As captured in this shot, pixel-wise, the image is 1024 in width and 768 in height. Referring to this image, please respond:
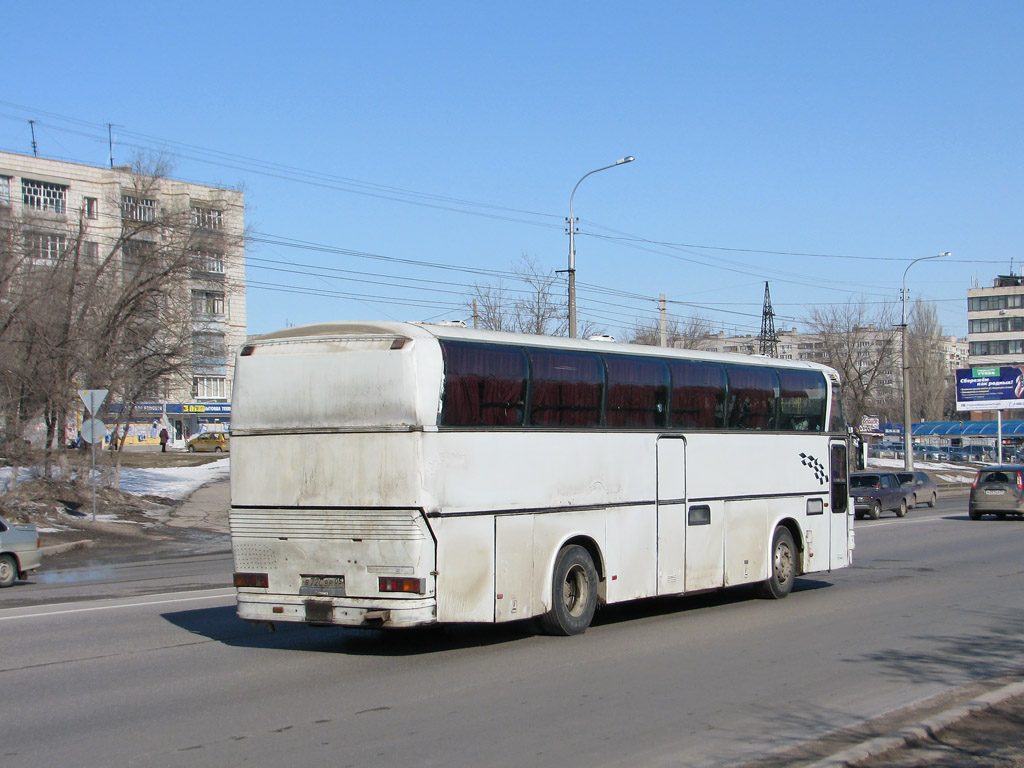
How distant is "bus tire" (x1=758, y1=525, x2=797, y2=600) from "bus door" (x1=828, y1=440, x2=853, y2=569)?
1008 millimetres

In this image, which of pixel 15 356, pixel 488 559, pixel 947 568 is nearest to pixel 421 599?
pixel 488 559

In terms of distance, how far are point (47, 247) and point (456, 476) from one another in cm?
3018

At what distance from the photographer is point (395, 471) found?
10070 millimetres

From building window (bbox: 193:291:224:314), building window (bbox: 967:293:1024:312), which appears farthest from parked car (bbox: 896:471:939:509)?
building window (bbox: 967:293:1024:312)

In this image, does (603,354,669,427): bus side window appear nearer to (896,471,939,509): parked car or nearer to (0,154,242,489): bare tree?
(0,154,242,489): bare tree

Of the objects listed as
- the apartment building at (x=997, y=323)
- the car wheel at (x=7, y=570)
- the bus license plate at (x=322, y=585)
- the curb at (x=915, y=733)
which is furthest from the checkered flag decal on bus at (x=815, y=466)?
the apartment building at (x=997, y=323)

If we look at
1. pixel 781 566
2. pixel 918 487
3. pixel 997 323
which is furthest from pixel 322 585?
pixel 997 323

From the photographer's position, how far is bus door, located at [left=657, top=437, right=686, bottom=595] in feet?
42.7

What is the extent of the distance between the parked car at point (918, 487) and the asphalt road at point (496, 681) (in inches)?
963

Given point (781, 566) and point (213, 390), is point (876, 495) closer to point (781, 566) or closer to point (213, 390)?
point (781, 566)

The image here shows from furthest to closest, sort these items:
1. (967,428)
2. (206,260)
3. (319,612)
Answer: (967,428), (206,260), (319,612)

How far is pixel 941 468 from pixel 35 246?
58.0 metres

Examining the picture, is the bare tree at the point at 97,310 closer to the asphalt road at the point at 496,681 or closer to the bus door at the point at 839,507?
the asphalt road at the point at 496,681

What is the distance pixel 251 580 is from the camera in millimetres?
10828
